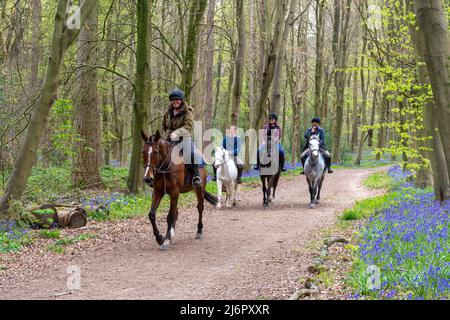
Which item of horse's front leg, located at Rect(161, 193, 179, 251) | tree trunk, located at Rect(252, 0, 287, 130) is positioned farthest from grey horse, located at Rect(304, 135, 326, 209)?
horse's front leg, located at Rect(161, 193, 179, 251)

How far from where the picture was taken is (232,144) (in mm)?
16484

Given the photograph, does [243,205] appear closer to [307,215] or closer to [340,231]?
[307,215]

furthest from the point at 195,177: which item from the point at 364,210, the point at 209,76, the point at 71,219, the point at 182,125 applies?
the point at 209,76

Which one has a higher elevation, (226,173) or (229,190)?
(226,173)

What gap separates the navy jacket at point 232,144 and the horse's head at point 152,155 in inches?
276

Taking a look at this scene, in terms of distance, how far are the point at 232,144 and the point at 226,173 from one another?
127 centimetres

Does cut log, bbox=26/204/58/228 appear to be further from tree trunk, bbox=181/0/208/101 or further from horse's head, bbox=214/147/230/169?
tree trunk, bbox=181/0/208/101

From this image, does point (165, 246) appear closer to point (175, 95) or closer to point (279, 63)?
point (175, 95)

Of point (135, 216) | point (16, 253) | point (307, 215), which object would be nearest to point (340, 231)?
point (307, 215)

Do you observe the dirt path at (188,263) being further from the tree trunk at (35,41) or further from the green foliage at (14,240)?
the tree trunk at (35,41)

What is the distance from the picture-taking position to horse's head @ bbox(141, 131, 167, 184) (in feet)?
29.6

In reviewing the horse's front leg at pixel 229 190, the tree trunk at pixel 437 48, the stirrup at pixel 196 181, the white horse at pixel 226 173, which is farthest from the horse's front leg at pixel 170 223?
the horse's front leg at pixel 229 190

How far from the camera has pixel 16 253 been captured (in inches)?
352

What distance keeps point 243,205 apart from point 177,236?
5671 mm
